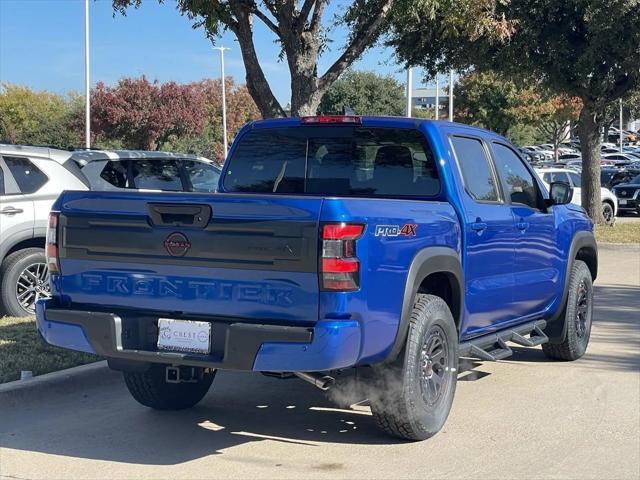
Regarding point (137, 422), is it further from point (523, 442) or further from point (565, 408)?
point (565, 408)

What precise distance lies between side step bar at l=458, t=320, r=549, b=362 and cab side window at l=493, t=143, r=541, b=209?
3.28ft

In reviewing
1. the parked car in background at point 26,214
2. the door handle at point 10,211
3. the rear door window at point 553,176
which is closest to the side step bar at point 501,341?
the parked car in background at point 26,214

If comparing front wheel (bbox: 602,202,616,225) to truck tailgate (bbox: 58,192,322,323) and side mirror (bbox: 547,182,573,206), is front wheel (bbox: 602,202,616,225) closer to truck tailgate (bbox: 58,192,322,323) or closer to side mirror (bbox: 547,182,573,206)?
side mirror (bbox: 547,182,573,206)

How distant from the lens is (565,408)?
6.24m

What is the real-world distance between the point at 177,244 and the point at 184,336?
511 mm

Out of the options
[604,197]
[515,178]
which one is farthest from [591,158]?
[515,178]

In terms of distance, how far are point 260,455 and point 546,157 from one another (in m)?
58.3

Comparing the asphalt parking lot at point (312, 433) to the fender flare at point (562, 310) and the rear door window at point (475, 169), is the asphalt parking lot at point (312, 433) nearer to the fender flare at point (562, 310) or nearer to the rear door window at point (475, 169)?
the fender flare at point (562, 310)

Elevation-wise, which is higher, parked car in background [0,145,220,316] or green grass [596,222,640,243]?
parked car in background [0,145,220,316]

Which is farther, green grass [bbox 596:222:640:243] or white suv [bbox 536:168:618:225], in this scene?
white suv [bbox 536:168:618:225]

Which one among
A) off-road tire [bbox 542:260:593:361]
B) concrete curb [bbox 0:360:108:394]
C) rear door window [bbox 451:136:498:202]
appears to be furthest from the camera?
off-road tire [bbox 542:260:593:361]

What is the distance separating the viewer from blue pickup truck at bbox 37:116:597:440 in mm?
4453

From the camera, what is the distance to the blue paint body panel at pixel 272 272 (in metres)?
4.43

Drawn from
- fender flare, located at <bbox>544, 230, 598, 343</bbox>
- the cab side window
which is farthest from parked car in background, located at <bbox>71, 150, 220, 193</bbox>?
fender flare, located at <bbox>544, 230, 598, 343</bbox>
